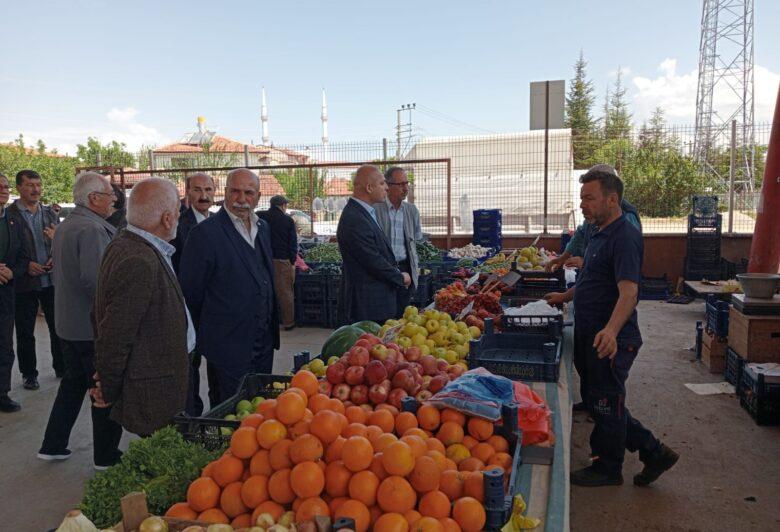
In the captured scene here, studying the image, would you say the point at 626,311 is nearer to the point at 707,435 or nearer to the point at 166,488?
the point at 707,435

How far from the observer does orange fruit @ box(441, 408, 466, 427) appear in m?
2.03

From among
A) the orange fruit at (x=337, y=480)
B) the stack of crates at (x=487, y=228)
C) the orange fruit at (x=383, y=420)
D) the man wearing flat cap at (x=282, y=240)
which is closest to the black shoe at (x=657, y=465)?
the orange fruit at (x=383, y=420)

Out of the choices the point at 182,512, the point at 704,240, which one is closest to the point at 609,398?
the point at 182,512

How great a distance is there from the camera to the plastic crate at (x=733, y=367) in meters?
5.18

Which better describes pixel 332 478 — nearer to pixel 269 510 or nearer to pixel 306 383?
pixel 269 510

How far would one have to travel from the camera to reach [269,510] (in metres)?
1.59

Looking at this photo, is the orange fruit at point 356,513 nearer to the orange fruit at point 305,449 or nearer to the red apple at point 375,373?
the orange fruit at point 305,449

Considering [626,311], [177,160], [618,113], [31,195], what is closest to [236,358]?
[626,311]

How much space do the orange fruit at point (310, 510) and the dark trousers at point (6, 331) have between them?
183 inches

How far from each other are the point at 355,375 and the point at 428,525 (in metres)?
0.91

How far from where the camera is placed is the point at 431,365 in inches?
104

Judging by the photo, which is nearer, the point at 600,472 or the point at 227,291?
the point at 227,291

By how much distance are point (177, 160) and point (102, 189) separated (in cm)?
1363

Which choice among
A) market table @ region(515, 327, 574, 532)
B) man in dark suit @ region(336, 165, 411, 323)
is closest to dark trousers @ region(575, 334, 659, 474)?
market table @ region(515, 327, 574, 532)
